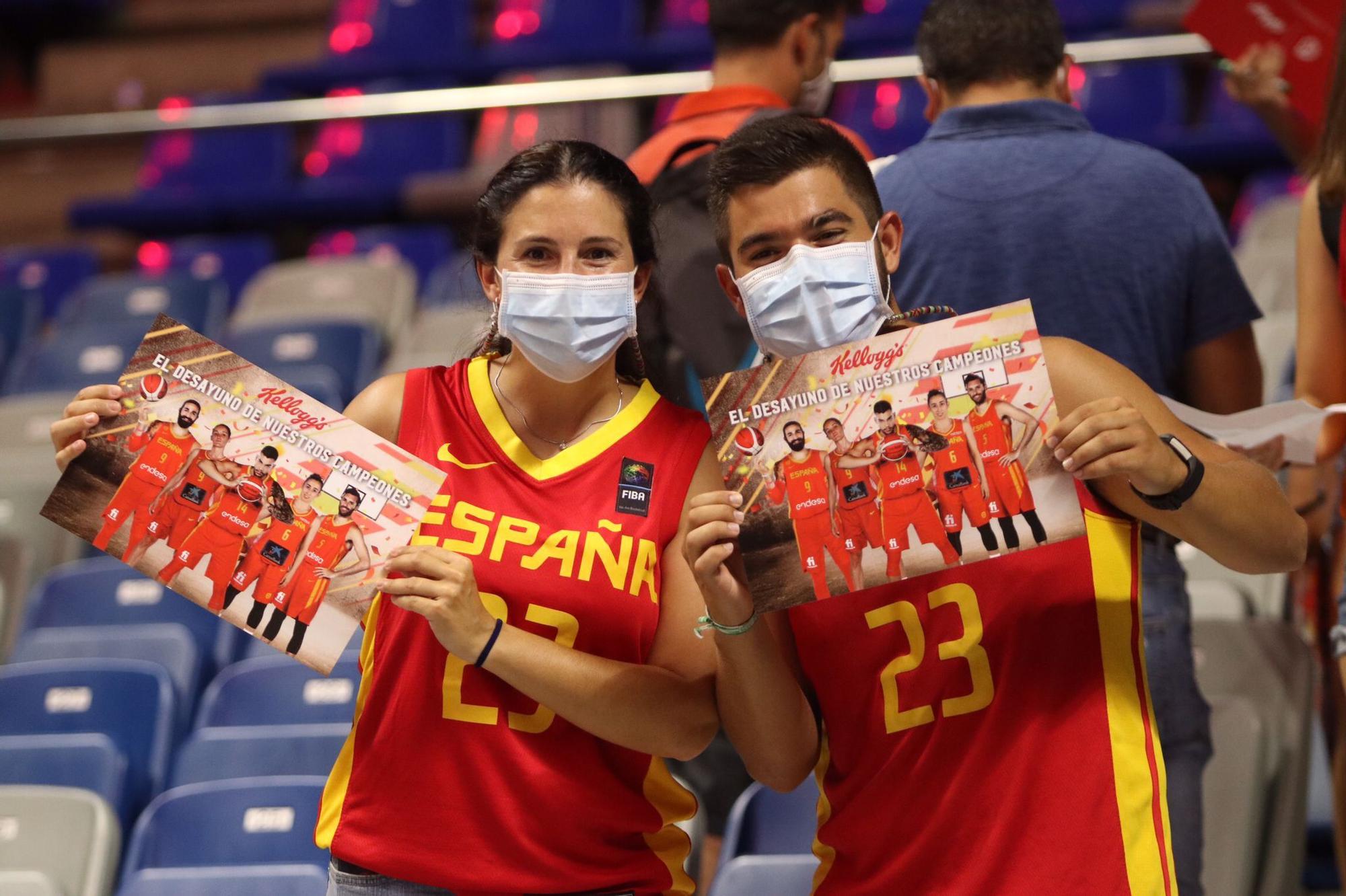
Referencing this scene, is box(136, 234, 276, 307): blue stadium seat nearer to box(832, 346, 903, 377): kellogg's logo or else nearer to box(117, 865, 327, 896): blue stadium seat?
box(117, 865, 327, 896): blue stadium seat

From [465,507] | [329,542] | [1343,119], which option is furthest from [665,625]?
[1343,119]

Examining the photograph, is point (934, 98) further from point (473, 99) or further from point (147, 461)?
point (473, 99)

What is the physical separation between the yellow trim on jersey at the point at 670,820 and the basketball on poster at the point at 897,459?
1.20ft

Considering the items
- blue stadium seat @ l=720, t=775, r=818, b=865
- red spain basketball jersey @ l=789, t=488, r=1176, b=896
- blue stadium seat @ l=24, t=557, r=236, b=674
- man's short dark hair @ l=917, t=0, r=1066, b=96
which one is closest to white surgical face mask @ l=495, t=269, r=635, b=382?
red spain basketball jersey @ l=789, t=488, r=1176, b=896

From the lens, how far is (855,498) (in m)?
1.74

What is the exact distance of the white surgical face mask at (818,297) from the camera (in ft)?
6.10

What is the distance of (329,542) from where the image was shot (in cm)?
187

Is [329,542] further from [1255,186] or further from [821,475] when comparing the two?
[1255,186]

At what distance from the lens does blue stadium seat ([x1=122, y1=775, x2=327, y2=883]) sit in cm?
287

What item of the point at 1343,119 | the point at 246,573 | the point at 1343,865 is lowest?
the point at 1343,865

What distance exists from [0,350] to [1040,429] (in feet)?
16.0

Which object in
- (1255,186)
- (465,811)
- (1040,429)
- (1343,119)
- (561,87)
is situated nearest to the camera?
(1040,429)

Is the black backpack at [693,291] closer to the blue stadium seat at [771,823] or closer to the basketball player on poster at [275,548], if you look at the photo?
the blue stadium seat at [771,823]

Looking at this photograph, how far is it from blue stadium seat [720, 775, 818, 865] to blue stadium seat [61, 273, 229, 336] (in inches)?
133
